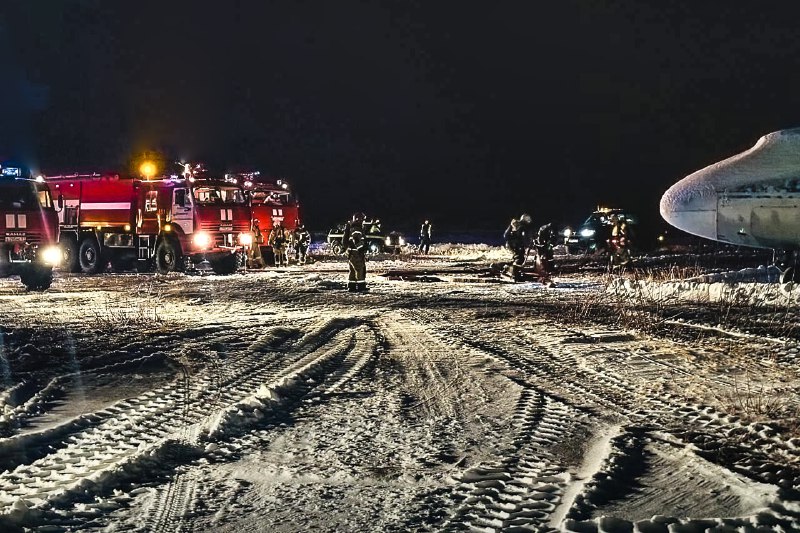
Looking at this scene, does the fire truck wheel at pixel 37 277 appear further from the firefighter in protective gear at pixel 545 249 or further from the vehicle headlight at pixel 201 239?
the firefighter in protective gear at pixel 545 249

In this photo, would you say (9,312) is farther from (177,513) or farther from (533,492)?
(533,492)

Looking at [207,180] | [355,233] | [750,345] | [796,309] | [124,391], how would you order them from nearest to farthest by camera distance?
[124,391] → [750,345] → [796,309] → [355,233] → [207,180]

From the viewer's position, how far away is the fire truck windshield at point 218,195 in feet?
75.8

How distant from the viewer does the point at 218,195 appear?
77.5 ft

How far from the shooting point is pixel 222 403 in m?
6.37

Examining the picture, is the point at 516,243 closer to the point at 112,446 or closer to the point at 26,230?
the point at 26,230

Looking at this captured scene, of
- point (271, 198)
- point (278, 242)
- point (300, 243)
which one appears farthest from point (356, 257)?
point (300, 243)

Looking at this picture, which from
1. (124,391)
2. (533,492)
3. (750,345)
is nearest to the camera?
(533,492)

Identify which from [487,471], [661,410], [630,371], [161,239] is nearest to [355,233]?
[161,239]

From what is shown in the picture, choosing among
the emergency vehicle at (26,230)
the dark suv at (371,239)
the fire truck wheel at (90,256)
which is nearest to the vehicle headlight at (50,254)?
the emergency vehicle at (26,230)

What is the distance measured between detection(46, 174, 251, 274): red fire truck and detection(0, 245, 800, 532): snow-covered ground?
10994 mm

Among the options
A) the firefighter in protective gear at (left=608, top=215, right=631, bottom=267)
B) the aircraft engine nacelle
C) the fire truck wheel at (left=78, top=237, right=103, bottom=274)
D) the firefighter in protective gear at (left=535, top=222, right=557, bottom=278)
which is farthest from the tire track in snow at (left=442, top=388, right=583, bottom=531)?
the fire truck wheel at (left=78, top=237, right=103, bottom=274)

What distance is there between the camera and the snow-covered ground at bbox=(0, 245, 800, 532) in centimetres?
398

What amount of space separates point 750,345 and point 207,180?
17.9 meters
